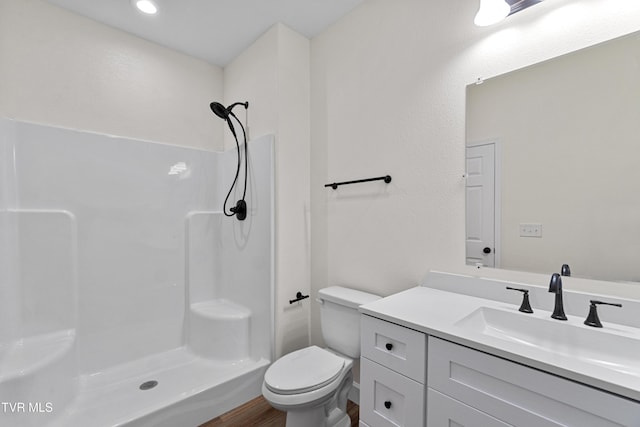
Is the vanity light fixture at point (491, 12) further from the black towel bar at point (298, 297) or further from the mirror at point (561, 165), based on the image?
the black towel bar at point (298, 297)

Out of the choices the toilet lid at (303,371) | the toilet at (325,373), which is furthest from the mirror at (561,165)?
the toilet lid at (303,371)

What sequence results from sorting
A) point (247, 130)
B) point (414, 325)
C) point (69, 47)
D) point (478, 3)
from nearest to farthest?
point (414, 325) < point (478, 3) < point (69, 47) < point (247, 130)

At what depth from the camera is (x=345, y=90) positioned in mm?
1893

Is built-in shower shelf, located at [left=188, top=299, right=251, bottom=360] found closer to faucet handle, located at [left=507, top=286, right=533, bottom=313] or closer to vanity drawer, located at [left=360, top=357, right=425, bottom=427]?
vanity drawer, located at [left=360, top=357, right=425, bottom=427]

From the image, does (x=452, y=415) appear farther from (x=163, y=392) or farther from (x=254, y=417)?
(x=163, y=392)

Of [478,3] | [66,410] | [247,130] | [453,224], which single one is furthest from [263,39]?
[66,410]

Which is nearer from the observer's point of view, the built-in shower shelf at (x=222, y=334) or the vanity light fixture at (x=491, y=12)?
the vanity light fixture at (x=491, y=12)

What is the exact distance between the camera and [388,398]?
42.7 inches

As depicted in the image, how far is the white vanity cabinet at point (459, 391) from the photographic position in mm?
664

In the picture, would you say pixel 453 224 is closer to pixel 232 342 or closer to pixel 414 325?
pixel 414 325

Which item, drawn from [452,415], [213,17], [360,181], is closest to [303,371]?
[452,415]

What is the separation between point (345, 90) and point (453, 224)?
116 cm

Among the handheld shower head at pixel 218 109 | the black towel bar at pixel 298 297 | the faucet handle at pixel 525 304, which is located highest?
the handheld shower head at pixel 218 109

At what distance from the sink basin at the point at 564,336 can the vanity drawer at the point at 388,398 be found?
30 cm
